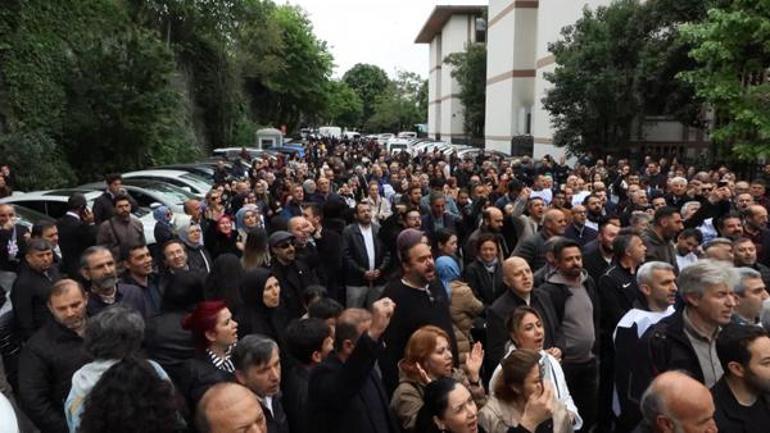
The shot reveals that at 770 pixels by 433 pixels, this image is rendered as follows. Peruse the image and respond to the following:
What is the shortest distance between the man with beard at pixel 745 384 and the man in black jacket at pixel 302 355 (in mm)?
2019

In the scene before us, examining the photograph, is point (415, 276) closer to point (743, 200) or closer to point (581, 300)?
point (581, 300)

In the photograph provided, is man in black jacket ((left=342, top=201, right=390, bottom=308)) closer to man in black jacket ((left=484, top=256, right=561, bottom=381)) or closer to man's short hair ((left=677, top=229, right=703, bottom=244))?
man in black jacket ((left=484, top=256, right=561, bottom=381))

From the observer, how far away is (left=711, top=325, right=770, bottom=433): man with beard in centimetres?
324

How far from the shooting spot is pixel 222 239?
7637mm

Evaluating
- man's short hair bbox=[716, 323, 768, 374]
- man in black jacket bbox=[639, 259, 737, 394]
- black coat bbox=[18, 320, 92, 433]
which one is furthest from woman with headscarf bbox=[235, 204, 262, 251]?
man's short hair bbox=[716, 323, 768, 374]

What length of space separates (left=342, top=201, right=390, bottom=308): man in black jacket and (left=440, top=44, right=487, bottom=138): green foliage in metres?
42.4

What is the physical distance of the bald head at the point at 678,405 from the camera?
2793mm

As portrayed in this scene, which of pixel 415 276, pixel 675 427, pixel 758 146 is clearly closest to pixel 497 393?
pixel 675 427

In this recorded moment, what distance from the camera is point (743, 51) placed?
15094 millimetres

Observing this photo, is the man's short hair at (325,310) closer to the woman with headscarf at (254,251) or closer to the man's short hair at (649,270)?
the woman with headscarf at (254,251)

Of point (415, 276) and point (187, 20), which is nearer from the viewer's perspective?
point (415, 276)

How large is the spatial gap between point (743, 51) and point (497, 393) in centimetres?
1456

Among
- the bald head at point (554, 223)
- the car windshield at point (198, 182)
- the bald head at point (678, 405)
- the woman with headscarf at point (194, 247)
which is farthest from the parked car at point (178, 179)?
the bald head at point (678, 405)

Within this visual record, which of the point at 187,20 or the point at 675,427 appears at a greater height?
the point at 187,20
